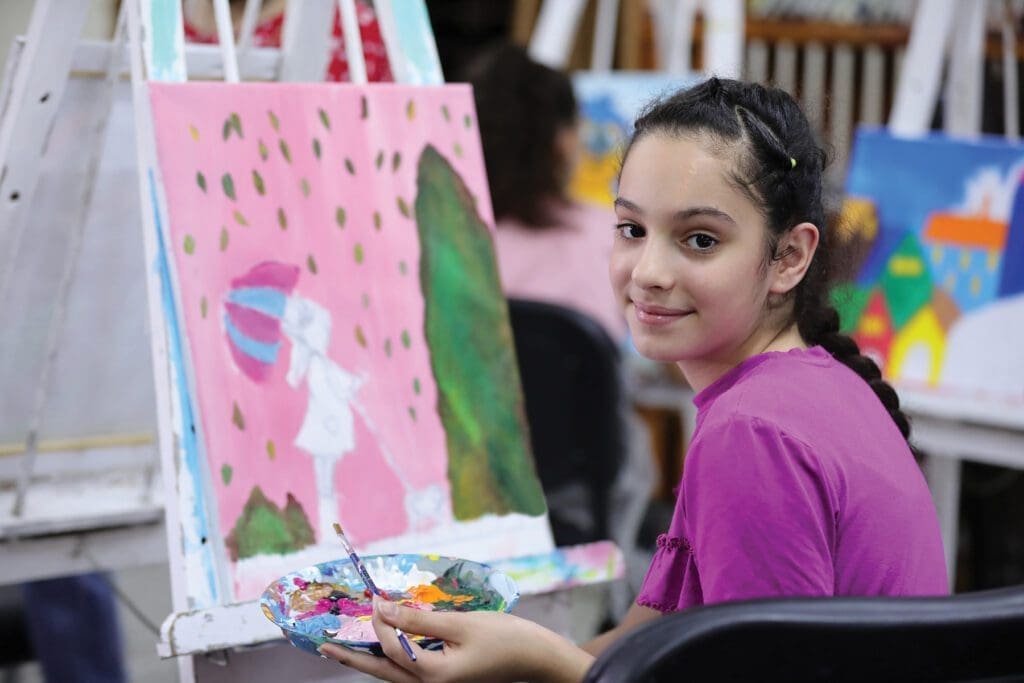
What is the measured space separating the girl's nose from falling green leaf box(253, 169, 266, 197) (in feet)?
1.63

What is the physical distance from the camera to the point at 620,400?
232cm

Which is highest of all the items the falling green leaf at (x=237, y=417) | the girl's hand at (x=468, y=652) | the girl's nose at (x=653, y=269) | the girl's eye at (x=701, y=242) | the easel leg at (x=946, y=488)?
the girl's eye at (x=701, y=242)

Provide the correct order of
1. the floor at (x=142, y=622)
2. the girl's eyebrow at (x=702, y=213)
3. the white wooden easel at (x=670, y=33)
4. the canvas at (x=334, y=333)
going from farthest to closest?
the white wooden easel at (x=670, y=33)
the floor at (x=142, y=622)
the canvas at (x=334, y=333)
the girl's eyebrow at (x=702, y=213)

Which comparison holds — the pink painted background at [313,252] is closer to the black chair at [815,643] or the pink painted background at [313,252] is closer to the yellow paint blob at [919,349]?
the black chair at [815,643]

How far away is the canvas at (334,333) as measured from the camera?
4.04ft

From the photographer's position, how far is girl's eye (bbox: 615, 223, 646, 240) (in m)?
1.03

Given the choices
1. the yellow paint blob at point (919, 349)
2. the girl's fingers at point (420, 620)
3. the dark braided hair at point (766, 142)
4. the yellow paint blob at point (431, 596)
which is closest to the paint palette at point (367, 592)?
the yellow paint blob at point (431, 596)

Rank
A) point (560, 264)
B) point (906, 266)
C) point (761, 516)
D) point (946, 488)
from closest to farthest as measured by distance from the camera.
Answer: point (761, 516) → point (946, 488) → point (906, 266) → point (560, 264)

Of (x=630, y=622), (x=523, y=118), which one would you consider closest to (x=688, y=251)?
(x=630, y=622)

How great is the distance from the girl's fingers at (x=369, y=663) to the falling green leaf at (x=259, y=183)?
0.58 m

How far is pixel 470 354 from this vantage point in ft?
4.70

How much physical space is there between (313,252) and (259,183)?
0.29 feet

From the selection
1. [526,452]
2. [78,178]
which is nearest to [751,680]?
[526,452]

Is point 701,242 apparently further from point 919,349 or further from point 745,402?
point 919,349
